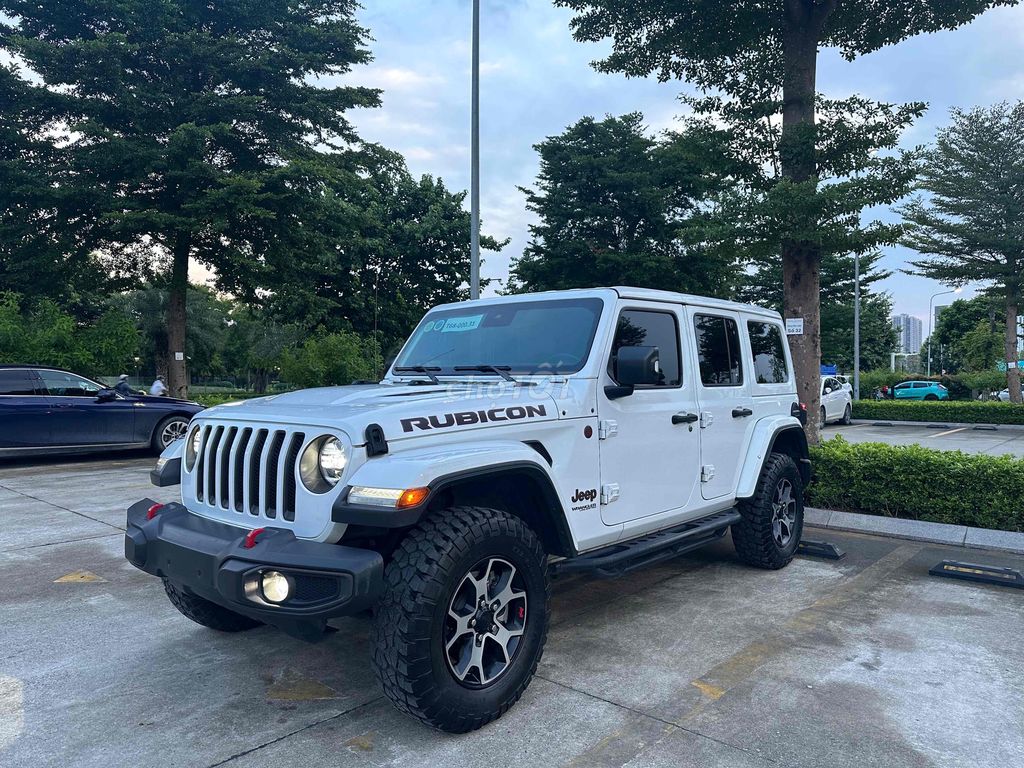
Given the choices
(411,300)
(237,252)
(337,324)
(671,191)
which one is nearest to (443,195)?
(411,300)

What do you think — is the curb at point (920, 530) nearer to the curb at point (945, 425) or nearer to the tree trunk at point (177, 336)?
the curb at point (945, 425)

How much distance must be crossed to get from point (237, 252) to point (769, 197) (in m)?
15.2

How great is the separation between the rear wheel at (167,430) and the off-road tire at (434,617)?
10780 millimetres

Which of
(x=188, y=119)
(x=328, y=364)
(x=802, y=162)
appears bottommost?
(x=328, y=364)

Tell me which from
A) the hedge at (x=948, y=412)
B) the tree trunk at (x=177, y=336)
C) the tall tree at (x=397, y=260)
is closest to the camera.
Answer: the tree trunk at (x=177, y=336)

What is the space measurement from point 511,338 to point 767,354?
2573 millimetres

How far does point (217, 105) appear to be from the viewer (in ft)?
58.1

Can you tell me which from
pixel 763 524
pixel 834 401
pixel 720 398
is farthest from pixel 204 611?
pixel 834 401

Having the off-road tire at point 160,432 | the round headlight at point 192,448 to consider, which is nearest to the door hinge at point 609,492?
the round headlight at point 192,448

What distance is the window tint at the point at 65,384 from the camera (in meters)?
11.4

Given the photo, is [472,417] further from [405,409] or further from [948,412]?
[948,412]

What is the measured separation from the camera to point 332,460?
3.06 meters

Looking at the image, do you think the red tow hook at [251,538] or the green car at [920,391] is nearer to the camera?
the red tow hook at [251,538]

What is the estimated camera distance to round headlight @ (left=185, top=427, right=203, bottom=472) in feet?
12.5
